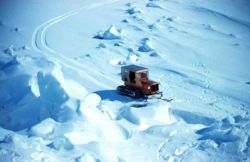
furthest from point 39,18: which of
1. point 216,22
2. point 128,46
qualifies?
point 216,22

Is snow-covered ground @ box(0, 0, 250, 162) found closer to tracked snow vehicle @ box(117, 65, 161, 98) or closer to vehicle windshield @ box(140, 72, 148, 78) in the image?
tracked snow vehicle @ box(117, 65, 161, 98)

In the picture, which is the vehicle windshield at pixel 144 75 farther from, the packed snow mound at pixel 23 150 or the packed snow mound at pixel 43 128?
the packed snow mound at pixel 23 150

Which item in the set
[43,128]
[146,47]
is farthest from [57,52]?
[43,128]

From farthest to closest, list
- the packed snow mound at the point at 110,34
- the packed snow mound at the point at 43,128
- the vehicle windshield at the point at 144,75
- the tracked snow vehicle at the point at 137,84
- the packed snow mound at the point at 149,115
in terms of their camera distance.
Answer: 1. the packed snow mound at the point at 110,34
2. the vehicle windshield at the point at 144,75
3. the tracked snow vehicle at the point at 137,84
4. the packed snow mound at the point at 149,115
5. the packed snow mound at the point at 43,128

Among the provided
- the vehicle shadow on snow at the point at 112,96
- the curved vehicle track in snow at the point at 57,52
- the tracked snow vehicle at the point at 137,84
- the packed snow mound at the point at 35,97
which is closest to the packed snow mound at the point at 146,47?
the curved vehicle track in snow at the point at 57,52

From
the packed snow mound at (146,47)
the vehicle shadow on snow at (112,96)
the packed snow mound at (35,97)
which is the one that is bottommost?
the vehicle shadow on snow at (112,96)

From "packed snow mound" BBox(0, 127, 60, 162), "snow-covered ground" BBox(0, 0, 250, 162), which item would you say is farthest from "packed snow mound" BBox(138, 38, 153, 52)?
"packed snow mound" BBox(0, 127, 60, 162)
